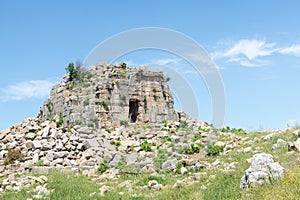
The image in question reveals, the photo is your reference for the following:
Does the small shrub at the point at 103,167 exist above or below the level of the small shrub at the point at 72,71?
below

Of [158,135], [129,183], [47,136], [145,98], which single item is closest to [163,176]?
[129,183]

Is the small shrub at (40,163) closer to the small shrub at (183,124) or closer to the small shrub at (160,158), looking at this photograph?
the small shrub at (160,158)

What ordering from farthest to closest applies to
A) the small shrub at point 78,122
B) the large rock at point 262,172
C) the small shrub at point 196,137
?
1. the small shrub at point 78,122
2. the small shrub at point 196,137
3. the large rock at point 262,172

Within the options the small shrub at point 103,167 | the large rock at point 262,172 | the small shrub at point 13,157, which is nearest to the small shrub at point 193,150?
the small shrub at point 103,167

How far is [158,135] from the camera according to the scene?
20.0 meters

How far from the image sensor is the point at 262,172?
30.1ft

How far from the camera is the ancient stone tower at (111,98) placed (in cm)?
2106

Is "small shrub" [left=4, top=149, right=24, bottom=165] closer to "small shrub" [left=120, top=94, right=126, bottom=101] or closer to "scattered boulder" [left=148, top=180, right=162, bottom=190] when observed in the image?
"small shrub" [left=120, top=94, right=126, bottom=101]

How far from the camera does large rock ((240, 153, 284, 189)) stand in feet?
29.6

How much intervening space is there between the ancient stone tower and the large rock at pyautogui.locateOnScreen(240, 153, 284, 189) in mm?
12401

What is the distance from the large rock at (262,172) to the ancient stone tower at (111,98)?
12401 millimetres

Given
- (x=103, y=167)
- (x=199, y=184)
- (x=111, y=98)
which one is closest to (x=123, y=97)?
(x=111, y=98)

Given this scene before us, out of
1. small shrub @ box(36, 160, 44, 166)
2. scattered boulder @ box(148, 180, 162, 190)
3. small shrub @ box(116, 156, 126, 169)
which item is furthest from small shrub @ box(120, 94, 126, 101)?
scattered boulder @ box(148, 180, 162, 190)

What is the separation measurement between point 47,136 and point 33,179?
561cm
